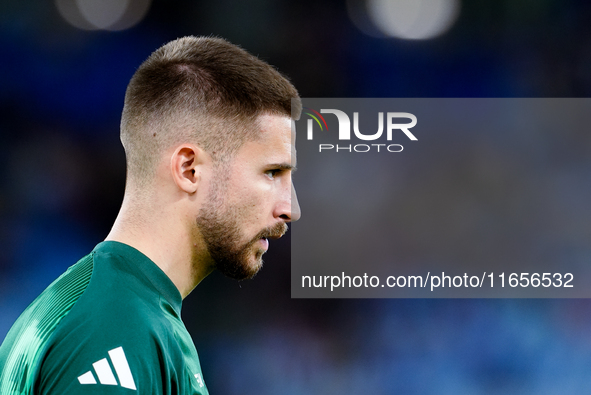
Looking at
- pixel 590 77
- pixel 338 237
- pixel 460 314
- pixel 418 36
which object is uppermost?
pixel 418 36

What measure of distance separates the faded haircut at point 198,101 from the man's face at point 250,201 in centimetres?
4

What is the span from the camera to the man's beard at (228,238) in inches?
53.1

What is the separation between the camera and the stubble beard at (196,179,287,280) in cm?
135

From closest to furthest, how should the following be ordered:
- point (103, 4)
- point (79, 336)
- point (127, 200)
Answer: point (79, 336) → point (127, 200) → point (103, 4)

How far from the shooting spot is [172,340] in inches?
44.2

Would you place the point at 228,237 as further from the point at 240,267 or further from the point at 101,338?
the point at 101,338

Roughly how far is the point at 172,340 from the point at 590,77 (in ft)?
15.6

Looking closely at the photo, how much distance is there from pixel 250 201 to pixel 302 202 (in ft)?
10.8

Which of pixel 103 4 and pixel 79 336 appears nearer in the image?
pixel 79 336

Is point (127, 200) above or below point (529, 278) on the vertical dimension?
below

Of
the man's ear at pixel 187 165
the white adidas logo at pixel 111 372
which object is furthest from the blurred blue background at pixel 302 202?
the white adidas logo at pixel 111 372

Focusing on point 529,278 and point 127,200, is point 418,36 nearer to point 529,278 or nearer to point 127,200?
point 529,278

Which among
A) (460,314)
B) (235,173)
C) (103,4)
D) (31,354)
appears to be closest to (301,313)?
(460,314)

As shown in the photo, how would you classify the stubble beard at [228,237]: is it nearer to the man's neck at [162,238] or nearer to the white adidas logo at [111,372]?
the man's neck at [162,238]
